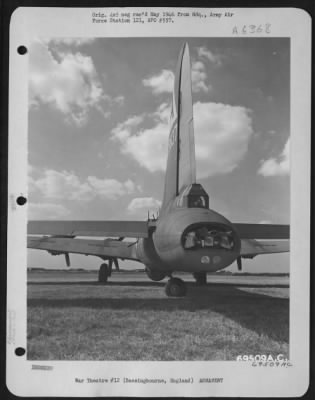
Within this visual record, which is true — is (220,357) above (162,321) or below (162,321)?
below

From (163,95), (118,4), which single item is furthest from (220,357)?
(118,4)

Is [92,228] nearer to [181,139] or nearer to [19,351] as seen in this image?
[19,351]

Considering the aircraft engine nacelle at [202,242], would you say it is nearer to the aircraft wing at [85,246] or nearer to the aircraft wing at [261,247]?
the aircraft wing at [261,247]

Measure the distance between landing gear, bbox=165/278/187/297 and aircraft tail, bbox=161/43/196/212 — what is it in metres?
0.46

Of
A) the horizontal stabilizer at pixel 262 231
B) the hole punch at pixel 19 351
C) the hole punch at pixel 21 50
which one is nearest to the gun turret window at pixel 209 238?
the horizontal stabilizer at pixel 262 231

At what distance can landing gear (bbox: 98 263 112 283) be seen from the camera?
2041 millimetres

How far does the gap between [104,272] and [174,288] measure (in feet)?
1.47

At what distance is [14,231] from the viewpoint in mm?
1667

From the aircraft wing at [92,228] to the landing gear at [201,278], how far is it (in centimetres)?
51

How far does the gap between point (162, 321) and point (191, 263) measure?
1.13 ft

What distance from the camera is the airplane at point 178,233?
172 cm

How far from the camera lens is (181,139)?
229 cm

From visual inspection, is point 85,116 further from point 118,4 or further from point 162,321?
point 162,321

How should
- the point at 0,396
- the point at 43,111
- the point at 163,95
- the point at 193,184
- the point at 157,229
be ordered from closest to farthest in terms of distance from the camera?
the point at 0,396, the point at 43,111, the point at 163,95, the point at 193,184, the point at 157,229
